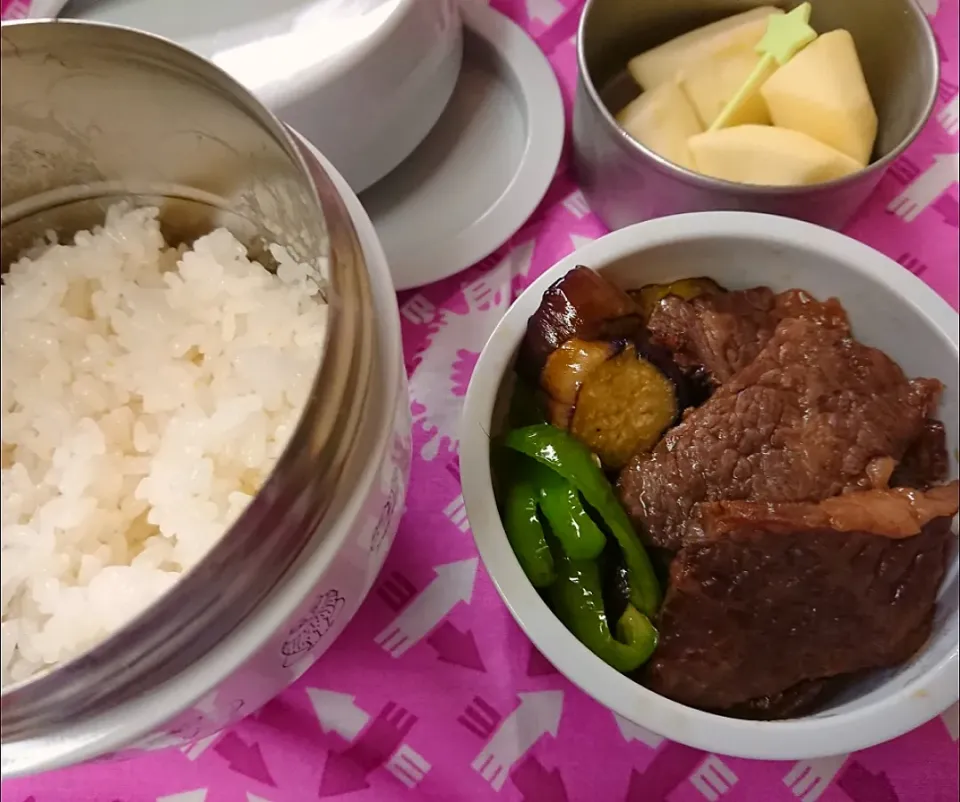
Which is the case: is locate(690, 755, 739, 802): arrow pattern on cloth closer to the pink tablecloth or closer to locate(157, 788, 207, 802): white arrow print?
the pink tablecloth

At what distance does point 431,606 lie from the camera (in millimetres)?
796

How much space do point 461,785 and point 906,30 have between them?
2.81ft

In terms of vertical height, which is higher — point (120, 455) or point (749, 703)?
point (120, 455)

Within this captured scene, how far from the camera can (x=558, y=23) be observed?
1044 mm

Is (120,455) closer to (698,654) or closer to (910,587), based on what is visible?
(698,654)

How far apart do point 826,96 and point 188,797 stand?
33.9 inches

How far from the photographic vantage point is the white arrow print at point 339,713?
0.75 m

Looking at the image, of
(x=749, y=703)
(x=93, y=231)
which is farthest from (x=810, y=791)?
(x=93, y=231)

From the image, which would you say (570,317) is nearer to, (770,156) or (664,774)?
(770,156)

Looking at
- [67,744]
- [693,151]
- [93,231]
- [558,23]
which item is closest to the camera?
[67,744]

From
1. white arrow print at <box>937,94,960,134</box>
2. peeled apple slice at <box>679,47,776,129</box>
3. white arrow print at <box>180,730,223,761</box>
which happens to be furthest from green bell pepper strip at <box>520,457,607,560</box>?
white arrow print at <box>937,94,960,134</box>

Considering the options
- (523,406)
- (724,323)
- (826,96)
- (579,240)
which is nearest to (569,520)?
(523,406)

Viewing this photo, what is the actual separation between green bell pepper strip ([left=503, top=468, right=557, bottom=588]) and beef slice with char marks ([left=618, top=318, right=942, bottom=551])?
81 mm

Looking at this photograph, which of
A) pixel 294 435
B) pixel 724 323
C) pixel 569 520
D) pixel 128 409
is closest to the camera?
pixel 294 435
